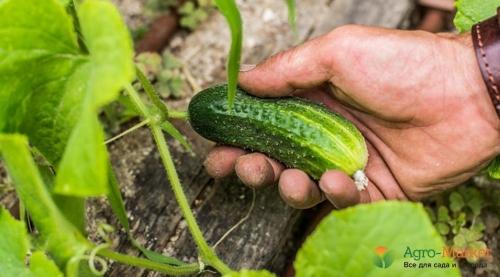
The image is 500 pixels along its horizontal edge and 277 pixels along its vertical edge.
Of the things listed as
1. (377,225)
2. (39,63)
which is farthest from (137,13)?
(377,225)

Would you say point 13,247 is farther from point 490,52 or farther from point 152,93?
point 490,52

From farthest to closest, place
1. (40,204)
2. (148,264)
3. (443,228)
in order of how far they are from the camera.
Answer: (443,228) < (148,264) < (40,204)

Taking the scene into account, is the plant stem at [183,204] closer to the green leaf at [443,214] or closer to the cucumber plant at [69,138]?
the cucumber plant at [69,138]

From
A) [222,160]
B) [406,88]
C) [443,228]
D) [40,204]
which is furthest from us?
[443,228]

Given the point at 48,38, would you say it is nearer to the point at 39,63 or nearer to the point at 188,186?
the point at 39,63

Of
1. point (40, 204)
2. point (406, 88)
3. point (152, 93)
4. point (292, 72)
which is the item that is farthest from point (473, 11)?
point (40, 204)

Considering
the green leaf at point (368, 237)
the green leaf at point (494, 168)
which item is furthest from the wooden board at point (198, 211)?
the green leaf at point (368, 237)
